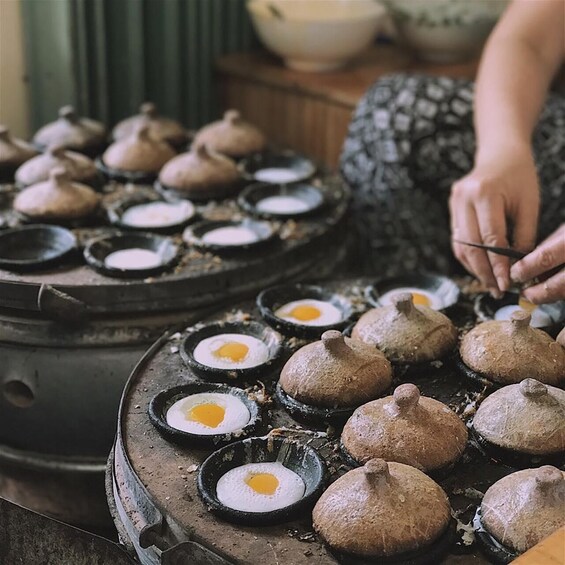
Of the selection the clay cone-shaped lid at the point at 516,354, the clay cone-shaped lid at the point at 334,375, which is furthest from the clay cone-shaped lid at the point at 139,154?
the clay cone-shaped lid at the point at 516,354

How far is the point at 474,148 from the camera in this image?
10.3 ft

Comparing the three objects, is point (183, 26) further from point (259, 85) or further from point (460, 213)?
point (460, 213)

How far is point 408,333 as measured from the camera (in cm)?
185

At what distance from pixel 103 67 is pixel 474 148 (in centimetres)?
144

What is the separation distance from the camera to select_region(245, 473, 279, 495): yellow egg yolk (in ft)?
4.96

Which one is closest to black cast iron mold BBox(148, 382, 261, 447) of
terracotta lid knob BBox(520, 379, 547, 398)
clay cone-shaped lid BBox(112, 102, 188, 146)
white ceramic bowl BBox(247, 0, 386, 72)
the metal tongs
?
terracotta lid knob BBox(520, 379, 547, 398)

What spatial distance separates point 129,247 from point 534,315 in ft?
3.43

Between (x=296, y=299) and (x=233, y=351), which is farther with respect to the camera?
(x=296, y=299)

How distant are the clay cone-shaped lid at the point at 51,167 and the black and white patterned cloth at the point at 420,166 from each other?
98cm

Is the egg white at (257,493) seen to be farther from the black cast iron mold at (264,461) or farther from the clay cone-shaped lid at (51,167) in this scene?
the clay cone-shaped lid at (51,167)

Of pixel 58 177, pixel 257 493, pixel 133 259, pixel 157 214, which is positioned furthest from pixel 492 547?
pixel 58 177

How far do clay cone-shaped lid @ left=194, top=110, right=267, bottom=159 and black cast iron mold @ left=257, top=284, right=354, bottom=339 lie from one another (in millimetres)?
872

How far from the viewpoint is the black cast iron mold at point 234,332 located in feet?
5.93

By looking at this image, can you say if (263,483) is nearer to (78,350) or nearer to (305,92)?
(78,350)
